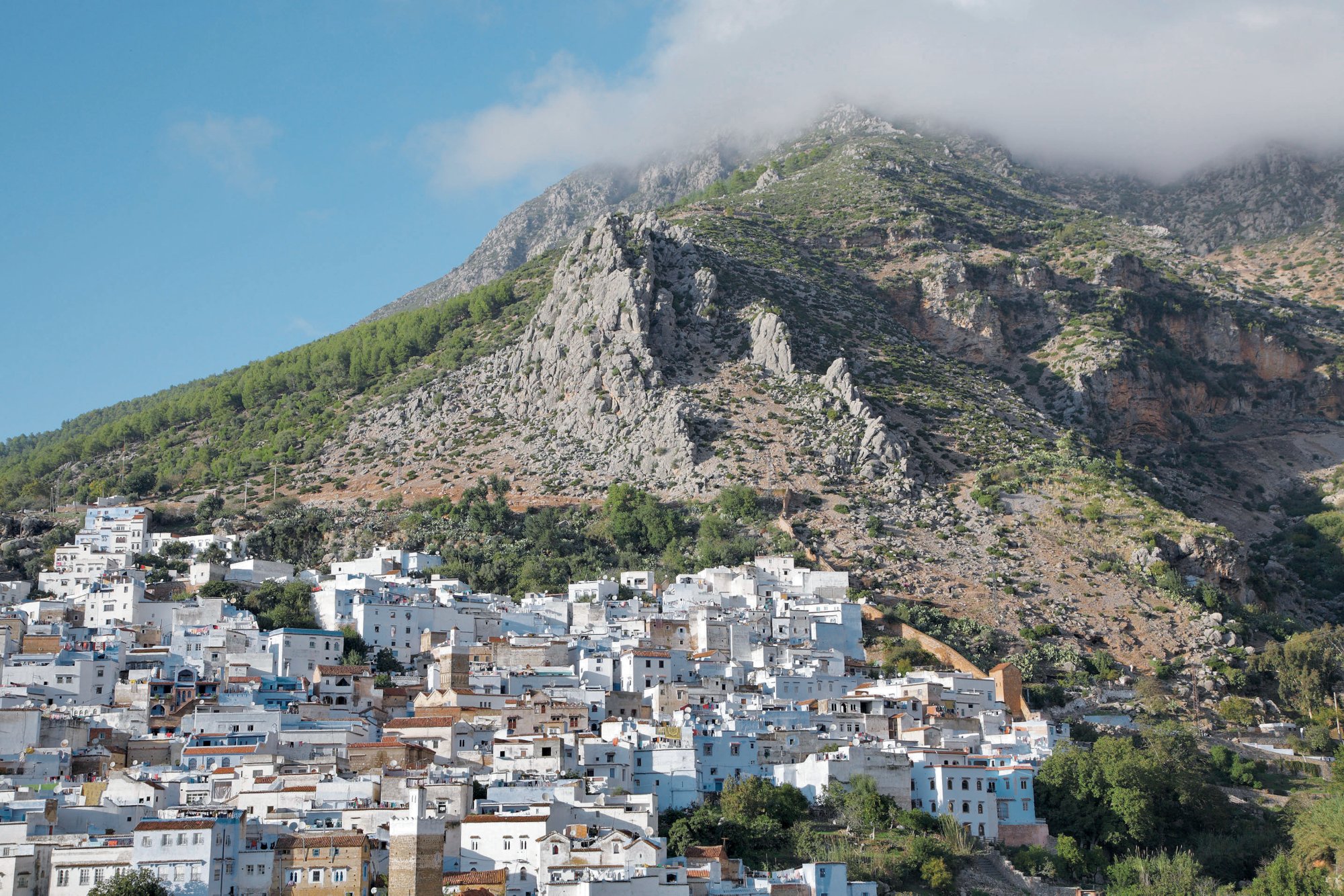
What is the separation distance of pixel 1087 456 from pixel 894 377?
13.0 meters

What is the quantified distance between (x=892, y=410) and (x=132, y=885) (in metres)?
65.2

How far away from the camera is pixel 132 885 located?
41.0 m

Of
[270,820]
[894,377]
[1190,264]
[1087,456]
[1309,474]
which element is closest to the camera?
[270,820]

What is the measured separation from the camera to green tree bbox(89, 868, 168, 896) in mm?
40688

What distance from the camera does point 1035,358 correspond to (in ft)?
381

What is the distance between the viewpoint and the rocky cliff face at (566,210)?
18062 centimetres

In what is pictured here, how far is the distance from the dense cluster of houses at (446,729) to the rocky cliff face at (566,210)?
10021cm

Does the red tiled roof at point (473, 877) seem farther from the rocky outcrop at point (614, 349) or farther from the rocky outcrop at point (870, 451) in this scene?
the rocky outcrop at point (870, 451)

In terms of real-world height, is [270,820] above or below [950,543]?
below

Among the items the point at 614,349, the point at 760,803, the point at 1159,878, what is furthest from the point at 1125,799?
the point at 614,349

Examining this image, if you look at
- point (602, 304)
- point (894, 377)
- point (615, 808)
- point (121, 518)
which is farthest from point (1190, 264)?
point (615, 808)

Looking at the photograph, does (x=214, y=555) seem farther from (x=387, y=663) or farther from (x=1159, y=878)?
(x=1159, y=878)

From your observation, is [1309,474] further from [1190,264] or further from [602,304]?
[602,304]

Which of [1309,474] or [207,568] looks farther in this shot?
[1309,474]
